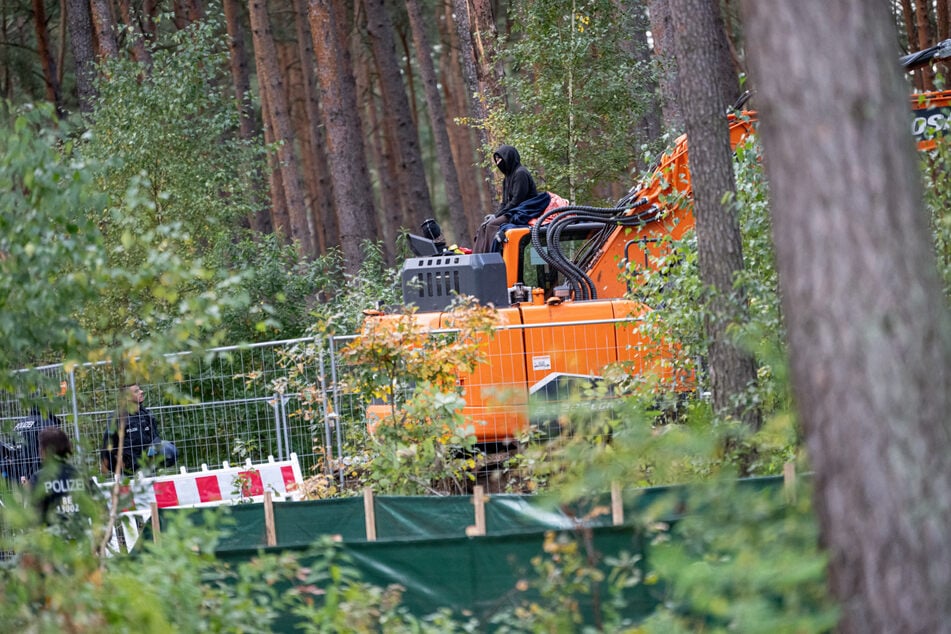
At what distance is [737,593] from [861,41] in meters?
1.72

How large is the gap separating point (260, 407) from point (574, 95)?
6566 mm

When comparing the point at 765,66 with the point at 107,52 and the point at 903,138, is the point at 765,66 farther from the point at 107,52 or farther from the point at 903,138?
the point at 107,52

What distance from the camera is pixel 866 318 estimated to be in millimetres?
3449

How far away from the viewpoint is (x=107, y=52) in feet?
63.7

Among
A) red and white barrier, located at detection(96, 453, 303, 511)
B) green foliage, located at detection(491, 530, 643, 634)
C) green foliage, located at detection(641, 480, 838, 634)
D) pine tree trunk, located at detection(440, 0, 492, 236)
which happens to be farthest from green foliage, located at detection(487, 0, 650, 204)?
pine tree trunk, located at detection(440, 0, 492, 236)

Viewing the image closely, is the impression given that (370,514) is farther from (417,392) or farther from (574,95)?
(574,95)

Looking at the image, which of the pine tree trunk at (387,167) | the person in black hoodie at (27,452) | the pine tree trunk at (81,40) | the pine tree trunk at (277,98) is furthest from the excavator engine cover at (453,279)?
the pine tree trunk at (387,167)

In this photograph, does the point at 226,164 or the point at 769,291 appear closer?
the point at 769,291

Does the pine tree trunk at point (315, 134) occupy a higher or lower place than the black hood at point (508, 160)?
higher

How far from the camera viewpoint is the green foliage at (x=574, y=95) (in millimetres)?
16469

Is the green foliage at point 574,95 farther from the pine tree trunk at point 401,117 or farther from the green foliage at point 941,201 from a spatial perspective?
the green foliage at point 941,201

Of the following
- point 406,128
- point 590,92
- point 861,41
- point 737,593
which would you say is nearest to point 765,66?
point 861,41

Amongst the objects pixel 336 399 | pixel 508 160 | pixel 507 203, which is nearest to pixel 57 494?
pixel 336 399

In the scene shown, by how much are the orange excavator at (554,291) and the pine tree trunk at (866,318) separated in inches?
252
